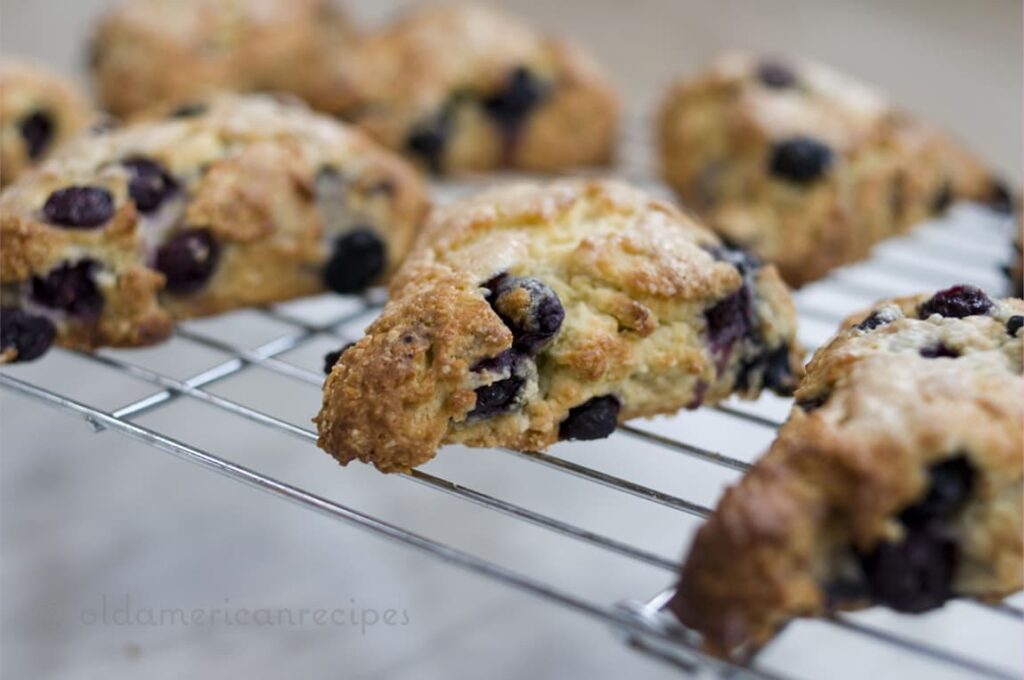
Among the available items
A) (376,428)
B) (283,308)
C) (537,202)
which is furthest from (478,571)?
(283,308)

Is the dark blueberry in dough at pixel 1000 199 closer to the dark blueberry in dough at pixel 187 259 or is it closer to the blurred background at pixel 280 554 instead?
the blurred background at pixel 280 554

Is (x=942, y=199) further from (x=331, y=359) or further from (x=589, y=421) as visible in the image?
(x=331, y=359)

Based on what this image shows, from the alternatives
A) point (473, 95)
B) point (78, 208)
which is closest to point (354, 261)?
point (78, 208)

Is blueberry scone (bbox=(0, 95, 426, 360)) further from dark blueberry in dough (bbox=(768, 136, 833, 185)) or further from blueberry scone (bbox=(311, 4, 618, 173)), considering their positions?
dark blueberry in dough (bbox=(768, 136, 833, 185))

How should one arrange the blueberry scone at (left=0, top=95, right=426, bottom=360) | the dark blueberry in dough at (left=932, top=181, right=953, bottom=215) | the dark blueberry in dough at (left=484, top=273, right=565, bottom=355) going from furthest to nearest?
the dark blueberry in dough at (left=932, top=181, right=953, bottom=215), the blueberry scone at (left=0, top=95, right=426, bottom=360), the dark blueberry in dough at (left=484, top=273, right=565, bottom=355)

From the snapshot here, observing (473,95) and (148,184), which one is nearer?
(148,184)

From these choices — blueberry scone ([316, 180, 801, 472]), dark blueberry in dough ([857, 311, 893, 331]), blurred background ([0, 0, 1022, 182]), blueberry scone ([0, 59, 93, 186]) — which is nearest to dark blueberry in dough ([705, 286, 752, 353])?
blueberry scone ([316, 180, 801, 472])

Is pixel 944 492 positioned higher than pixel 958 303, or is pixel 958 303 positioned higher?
pixel 958 303
